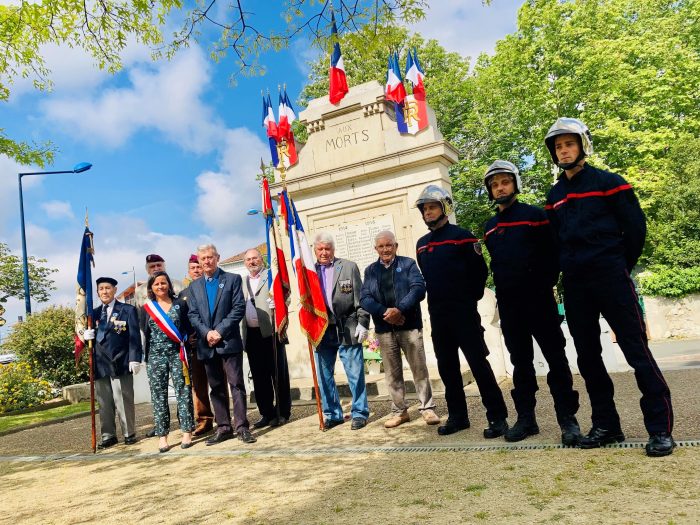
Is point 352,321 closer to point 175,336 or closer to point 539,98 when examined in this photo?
point 175,336

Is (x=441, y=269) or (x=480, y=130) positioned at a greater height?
(x=480, y=130)

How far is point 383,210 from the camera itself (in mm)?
9328

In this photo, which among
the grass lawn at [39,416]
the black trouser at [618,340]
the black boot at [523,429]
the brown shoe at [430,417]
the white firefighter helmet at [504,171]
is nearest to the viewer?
the black trouser at [618,340]

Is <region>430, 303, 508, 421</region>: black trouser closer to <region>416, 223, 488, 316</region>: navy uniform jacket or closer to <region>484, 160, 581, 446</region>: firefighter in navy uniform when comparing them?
<region>416, 223, 488, 316</region>: navy uniform jacket

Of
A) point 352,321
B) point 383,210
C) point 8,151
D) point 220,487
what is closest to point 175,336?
point 352,321

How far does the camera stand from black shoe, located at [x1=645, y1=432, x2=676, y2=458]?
11.3ft

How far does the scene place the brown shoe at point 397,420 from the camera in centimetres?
548

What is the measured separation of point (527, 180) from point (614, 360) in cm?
1799

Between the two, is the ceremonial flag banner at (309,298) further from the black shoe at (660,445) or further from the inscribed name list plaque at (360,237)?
the black shoe at (660,445)

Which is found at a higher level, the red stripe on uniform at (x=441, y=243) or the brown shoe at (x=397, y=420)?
the red stripe on uniform at (x=441, y=243)

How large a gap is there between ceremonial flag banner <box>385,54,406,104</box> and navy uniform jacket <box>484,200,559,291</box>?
5700 millimetres

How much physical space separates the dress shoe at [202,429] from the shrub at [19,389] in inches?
284

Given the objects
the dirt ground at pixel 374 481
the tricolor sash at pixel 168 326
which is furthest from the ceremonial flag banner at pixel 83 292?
the dirt ground at pixel 374 481

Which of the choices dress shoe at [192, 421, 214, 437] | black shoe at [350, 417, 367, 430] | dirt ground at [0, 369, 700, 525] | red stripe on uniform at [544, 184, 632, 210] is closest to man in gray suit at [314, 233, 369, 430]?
black shoe at [350, 417, 367, 430]
